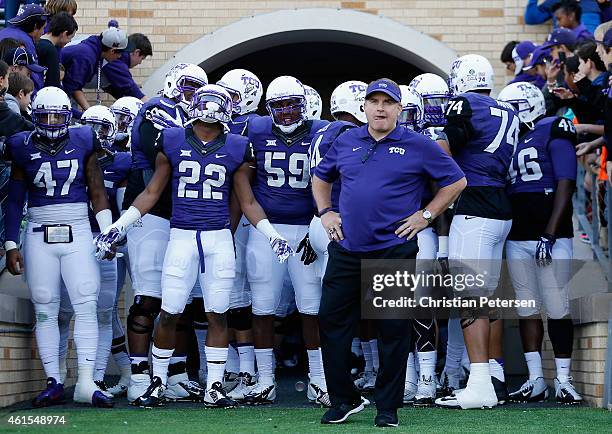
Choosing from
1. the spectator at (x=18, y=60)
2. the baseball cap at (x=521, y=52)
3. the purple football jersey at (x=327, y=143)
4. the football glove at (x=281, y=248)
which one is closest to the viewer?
the football glove at (x=281, y=248)

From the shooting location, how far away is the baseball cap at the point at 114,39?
10.7m

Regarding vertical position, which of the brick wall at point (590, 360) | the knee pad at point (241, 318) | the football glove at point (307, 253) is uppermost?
the football glove at point (307, 253)

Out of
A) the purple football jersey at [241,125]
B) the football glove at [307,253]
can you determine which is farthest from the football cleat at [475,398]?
the purple football jersey at [241,125]

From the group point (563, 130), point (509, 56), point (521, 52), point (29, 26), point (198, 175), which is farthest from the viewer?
point (509, 56)

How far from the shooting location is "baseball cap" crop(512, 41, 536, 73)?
1080 cm

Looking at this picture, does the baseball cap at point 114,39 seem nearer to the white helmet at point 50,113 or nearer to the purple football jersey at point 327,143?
the white helmet at point 50,113

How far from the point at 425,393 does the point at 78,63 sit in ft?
14.9

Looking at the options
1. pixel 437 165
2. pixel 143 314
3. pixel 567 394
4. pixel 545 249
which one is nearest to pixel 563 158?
pixel 545 249

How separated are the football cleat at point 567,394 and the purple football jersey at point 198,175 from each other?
2.50 metres

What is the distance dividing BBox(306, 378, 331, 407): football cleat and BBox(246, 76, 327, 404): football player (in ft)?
0.75

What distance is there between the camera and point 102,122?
898 centimetres

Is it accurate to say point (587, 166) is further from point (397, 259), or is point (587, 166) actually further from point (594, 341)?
point (397, 259)

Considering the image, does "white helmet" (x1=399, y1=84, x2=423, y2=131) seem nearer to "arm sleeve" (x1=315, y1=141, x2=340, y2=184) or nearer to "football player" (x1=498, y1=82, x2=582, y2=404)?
"football player" (x1=498, y1=82, x2=582, y2=404)

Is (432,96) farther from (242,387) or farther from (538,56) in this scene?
(242,387)
